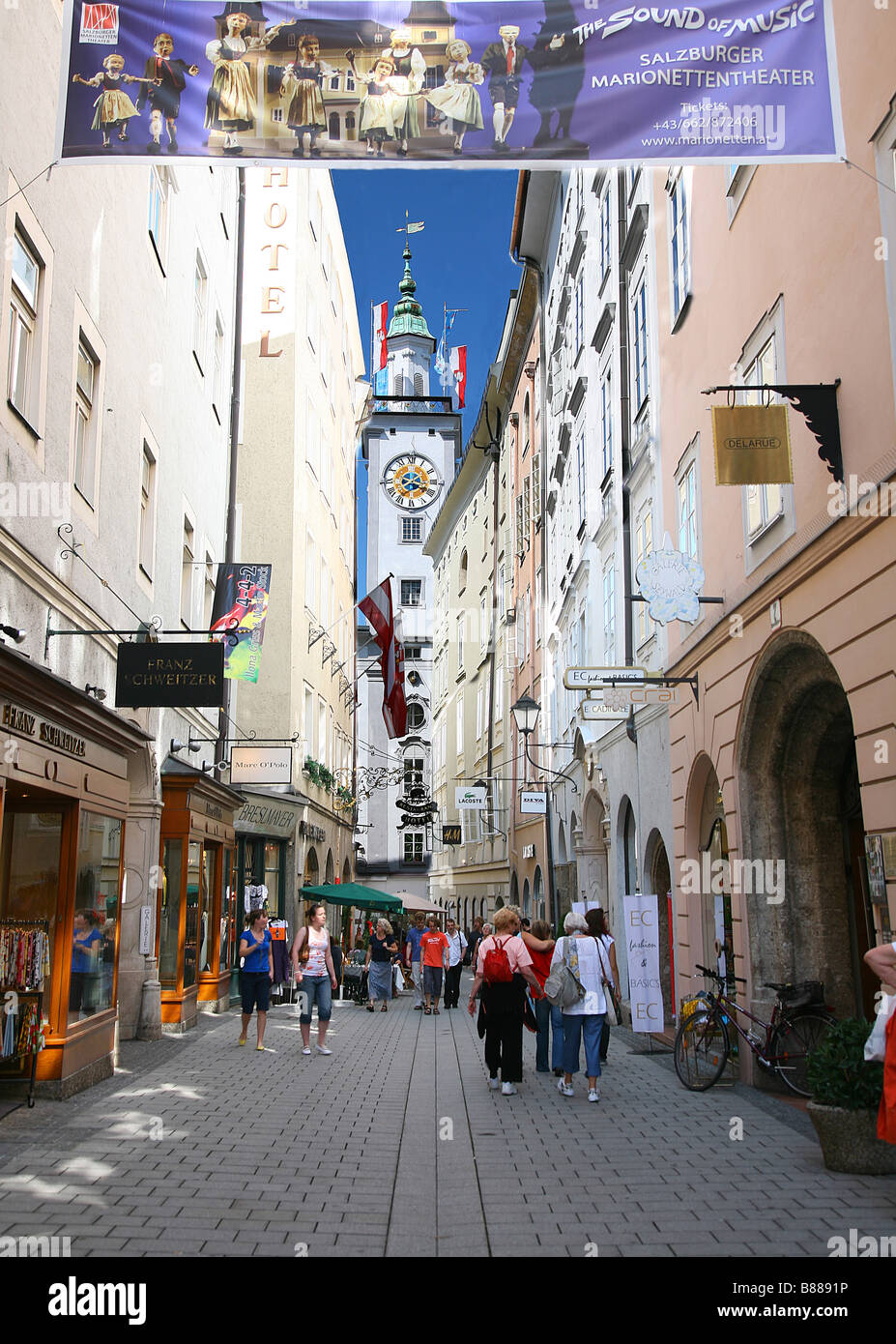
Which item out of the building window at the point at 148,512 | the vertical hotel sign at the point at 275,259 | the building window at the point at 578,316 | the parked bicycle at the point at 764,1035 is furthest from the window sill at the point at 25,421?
the vertical hotel sign at the point at 275,259

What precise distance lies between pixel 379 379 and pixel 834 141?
236ft

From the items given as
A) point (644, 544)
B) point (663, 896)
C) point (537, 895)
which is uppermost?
point (644, 544)

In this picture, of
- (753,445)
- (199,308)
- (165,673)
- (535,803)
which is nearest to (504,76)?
(753,445)

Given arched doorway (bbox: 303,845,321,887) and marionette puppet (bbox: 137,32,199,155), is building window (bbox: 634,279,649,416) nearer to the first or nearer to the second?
marionette puppet (bbox: 137,32,199,155)

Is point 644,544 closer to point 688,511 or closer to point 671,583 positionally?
point 688,511

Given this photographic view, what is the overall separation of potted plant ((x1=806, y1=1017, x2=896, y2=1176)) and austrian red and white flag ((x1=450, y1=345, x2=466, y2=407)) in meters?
67.8

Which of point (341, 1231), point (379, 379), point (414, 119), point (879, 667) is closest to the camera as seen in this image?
point (341, 1231)

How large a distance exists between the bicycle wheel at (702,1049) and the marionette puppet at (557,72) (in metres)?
8.02

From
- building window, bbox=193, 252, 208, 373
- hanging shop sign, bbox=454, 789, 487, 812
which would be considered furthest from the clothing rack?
hanging shop sign, bbox=454, 789, 487, 812

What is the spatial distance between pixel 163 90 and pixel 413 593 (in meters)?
62.2

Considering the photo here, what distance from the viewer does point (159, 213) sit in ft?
55.8
